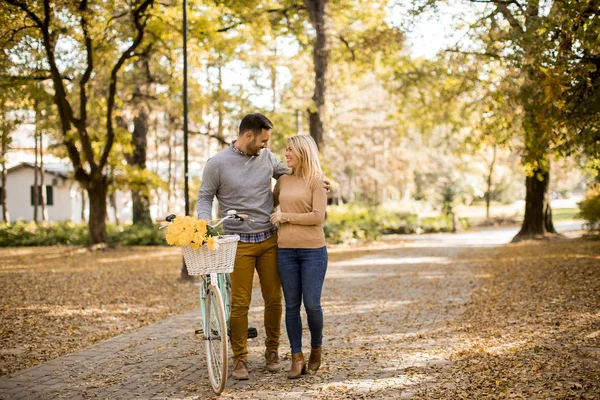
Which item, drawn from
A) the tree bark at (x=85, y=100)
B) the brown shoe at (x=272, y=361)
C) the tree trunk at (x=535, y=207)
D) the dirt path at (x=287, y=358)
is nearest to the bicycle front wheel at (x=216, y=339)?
the dirt path at (x=287, y=358)

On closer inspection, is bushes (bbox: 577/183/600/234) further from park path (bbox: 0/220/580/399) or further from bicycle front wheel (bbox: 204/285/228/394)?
bicycle front wheel (bbox: 204/285/228/394)

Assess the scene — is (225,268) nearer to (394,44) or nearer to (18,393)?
(18,393)

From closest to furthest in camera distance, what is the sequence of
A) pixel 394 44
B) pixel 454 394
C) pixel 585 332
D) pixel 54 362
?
1. pixel 454 394
2. pixel 54 362
3. pixel 585 332
4. pixel 394 44

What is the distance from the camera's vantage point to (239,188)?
5.95 metres

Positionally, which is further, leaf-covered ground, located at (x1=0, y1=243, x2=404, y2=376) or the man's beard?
leaf-covered ground, located at (x1=0, y1=243, x2=404, y2=376)

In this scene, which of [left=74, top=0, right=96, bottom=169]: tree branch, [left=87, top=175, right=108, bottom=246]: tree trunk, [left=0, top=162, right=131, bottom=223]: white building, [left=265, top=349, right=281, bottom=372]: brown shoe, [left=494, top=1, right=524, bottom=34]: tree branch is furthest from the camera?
[left=0, top=162, right=131, bottom=223]: white building

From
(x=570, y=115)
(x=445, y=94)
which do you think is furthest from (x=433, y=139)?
(x=570, y=115)

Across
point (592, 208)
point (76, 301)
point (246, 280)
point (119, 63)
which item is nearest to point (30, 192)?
point (119, 63)

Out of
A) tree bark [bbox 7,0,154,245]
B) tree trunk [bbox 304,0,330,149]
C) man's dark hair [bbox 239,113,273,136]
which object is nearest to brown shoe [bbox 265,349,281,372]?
man's dark hair [bbox 239,113,273,136]

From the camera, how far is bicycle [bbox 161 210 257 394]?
539 centimetres

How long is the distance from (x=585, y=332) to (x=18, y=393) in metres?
5.83

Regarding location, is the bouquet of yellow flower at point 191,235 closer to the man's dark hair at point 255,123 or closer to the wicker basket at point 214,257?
the wicker basket at point 214,257

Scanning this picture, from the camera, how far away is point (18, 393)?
18.4ft

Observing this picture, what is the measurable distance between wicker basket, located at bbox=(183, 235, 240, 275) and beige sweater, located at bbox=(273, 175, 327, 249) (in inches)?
20.9
